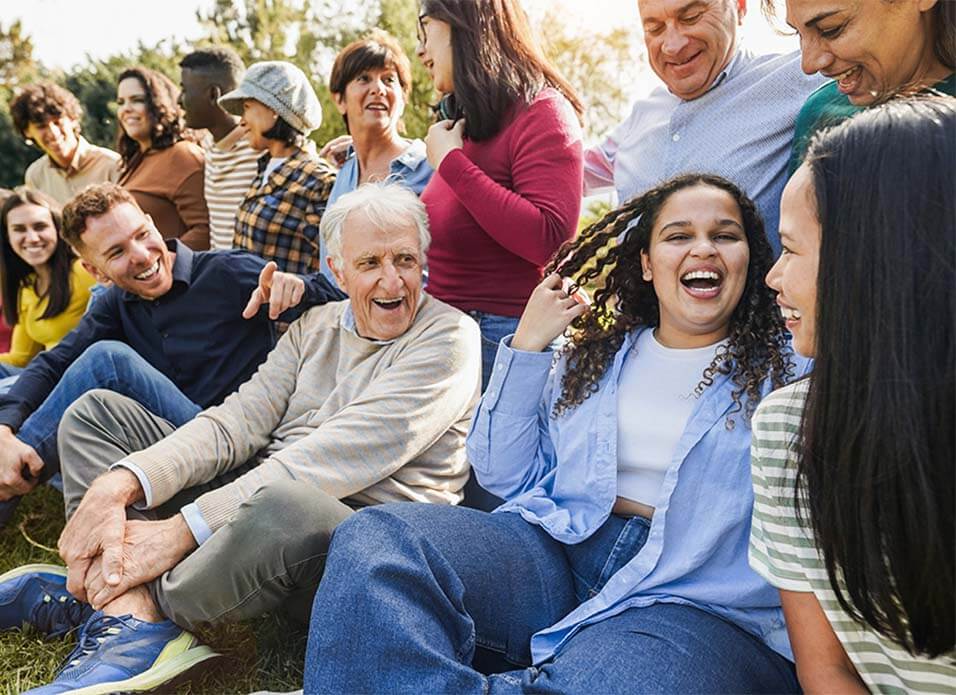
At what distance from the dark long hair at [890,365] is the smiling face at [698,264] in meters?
0.75

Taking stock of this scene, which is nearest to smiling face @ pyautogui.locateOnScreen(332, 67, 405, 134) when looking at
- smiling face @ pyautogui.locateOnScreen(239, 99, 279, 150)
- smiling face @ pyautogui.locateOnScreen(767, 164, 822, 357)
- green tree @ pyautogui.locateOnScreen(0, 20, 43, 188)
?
smiling face @ pyautogui.locateOnScreen(239, 99, 279, 150)

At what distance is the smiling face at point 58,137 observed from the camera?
561 cm

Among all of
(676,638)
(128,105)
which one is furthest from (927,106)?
(128,105)

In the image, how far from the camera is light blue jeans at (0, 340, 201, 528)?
3311mm

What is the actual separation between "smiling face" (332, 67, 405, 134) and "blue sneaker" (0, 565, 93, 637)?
212cm

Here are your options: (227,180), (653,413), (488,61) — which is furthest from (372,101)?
(653,413)

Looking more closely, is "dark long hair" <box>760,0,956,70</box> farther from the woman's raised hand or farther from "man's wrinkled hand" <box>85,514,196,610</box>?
"man's wrinkled hand" <box>85,514,196,610</box>

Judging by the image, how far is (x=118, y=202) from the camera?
3551 millimetres

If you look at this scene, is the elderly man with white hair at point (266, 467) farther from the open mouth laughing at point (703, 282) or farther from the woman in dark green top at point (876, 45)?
the woman in dark green top at point (876, 45)

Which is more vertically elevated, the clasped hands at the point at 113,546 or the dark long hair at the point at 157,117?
the dark long hair at the point at 157,117

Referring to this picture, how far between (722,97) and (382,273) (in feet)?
3.74

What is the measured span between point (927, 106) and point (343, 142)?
346cm

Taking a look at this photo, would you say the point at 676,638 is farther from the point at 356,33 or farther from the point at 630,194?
the point at 356,33

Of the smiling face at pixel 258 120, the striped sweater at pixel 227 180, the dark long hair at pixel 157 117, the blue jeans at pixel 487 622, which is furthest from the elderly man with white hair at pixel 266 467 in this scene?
the dark long hair at pixel 157 117
